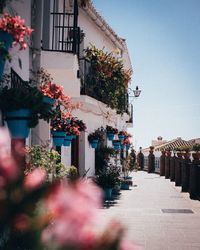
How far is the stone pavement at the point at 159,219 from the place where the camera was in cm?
748

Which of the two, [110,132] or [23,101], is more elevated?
[110,132]

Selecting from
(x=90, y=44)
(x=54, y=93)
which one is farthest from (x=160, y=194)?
(x=54, y=93)

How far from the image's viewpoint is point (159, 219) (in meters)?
9.91

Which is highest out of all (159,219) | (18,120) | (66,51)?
(66,51)

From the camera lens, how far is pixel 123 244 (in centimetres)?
107

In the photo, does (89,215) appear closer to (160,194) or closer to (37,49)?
(37,49)

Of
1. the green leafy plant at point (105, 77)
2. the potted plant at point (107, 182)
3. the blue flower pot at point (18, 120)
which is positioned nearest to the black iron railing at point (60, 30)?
the green leafy plant at point (105, 77)

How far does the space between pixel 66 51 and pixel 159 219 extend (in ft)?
15.3

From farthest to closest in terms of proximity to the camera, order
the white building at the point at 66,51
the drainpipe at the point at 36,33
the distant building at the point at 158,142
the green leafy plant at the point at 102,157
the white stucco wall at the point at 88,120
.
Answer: the distant building at the point at 158,142
the green leafy plant at the point at 102,157
the white stucco wall at the point at 88,120
the drainpipe at the point at 36,33
the white building at the point at 66,51

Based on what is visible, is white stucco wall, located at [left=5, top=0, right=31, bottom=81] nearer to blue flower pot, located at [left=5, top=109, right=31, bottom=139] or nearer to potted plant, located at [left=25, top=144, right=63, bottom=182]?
blue flower pot, located at [left=5, top=109, right=31, bottom=139]

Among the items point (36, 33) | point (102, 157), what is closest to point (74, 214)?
point (36, 33)

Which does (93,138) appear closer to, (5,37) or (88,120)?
(88,120)

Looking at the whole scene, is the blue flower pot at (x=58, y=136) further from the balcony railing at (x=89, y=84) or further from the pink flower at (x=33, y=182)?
the pink flower at (x=33, y=182)

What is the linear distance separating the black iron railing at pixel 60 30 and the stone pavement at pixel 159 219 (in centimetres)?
A: 438
